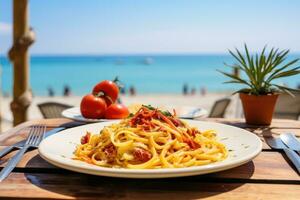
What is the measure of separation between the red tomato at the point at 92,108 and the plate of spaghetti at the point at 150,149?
1.37 feet

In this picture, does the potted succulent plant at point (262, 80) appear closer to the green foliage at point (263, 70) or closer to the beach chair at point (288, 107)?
the green foliage at point (263, 70)

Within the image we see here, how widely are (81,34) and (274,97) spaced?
216ft

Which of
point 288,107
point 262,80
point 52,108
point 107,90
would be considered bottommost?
point 52,108

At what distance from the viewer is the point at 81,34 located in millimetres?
64812

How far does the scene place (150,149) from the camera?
1034 millimetres

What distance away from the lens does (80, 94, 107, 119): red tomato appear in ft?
5.73

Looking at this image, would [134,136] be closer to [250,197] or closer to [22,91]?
[250,197]

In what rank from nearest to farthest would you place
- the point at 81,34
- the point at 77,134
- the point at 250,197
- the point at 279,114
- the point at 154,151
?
the point at 250,197, the point at 154,151, the point at 77,134, the point at 279,114, the point at 81,34

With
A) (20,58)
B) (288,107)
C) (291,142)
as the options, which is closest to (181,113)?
(291,142)

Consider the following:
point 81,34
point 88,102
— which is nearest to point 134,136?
point 88,102

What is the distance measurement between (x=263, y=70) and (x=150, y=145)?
3.00 ft

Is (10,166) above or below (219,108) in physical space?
above

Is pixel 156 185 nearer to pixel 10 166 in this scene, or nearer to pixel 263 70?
pixel 10 166

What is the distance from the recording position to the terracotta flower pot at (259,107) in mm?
1690
